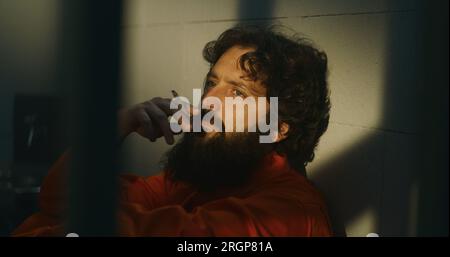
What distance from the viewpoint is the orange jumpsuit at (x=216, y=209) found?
273 cm

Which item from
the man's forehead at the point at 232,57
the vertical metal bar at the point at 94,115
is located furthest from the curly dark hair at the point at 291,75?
the vertical metal bar at the point at 94,115

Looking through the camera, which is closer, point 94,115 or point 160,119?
point 94,115

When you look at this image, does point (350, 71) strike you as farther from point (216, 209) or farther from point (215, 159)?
point (216, 209)

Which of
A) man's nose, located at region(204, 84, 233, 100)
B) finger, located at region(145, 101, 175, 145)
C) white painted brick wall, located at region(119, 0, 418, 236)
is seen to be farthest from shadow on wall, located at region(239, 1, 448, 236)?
finger, located at region(145, 101, 175, 145)

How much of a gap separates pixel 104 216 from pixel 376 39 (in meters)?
1.20

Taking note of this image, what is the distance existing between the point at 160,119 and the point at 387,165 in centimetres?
88

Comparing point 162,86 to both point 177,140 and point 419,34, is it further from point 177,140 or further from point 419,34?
point 419,34

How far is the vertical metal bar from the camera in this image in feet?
7.93

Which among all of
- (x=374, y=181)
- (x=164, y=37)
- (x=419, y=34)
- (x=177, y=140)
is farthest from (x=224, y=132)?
(x=419, y=34)

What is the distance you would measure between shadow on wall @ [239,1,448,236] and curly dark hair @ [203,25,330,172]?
0.25 feet

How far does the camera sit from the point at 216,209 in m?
2.76

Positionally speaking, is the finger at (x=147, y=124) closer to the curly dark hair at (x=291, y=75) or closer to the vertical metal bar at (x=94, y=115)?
the vertical metal bar at (x=94, y=115)

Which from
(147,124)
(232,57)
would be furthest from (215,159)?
(232,57)

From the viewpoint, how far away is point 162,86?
9.00 ft
